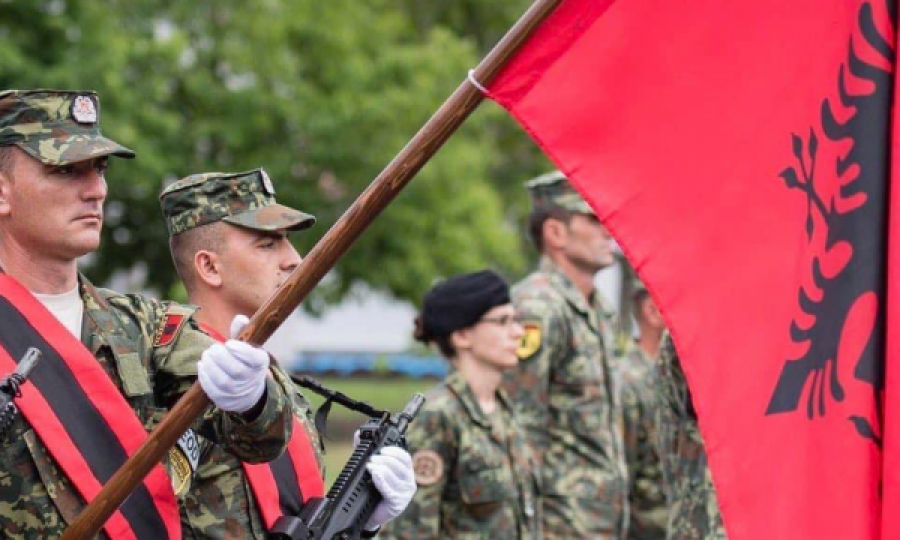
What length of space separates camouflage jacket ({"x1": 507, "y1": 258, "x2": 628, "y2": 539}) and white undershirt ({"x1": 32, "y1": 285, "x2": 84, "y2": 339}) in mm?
3668

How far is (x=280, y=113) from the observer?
771 inches

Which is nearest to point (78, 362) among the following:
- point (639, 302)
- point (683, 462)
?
point (683, 462)

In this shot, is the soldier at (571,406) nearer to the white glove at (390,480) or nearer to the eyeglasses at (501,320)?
the eyeglasses at (501,320)

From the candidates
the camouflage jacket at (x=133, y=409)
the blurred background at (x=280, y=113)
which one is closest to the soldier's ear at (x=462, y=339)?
the camouflage jacket at (x=133, y=409)

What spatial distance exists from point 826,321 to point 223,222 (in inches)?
73.3

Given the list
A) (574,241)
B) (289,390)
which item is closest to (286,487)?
(289,390)

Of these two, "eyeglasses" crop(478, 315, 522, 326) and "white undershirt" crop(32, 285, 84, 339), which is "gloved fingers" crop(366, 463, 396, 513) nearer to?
"white undershirt" crop(32, 285, 84, 339)

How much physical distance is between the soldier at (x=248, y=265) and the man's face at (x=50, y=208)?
2.62 feet

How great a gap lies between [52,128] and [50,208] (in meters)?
0.20

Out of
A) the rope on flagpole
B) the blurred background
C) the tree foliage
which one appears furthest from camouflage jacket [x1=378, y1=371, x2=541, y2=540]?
the tree foliage

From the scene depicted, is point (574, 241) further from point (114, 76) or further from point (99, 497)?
point (114, 76)

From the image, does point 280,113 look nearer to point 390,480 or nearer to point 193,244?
point 193,244

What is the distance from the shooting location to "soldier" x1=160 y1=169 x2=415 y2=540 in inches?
183

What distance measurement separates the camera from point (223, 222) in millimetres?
5012
